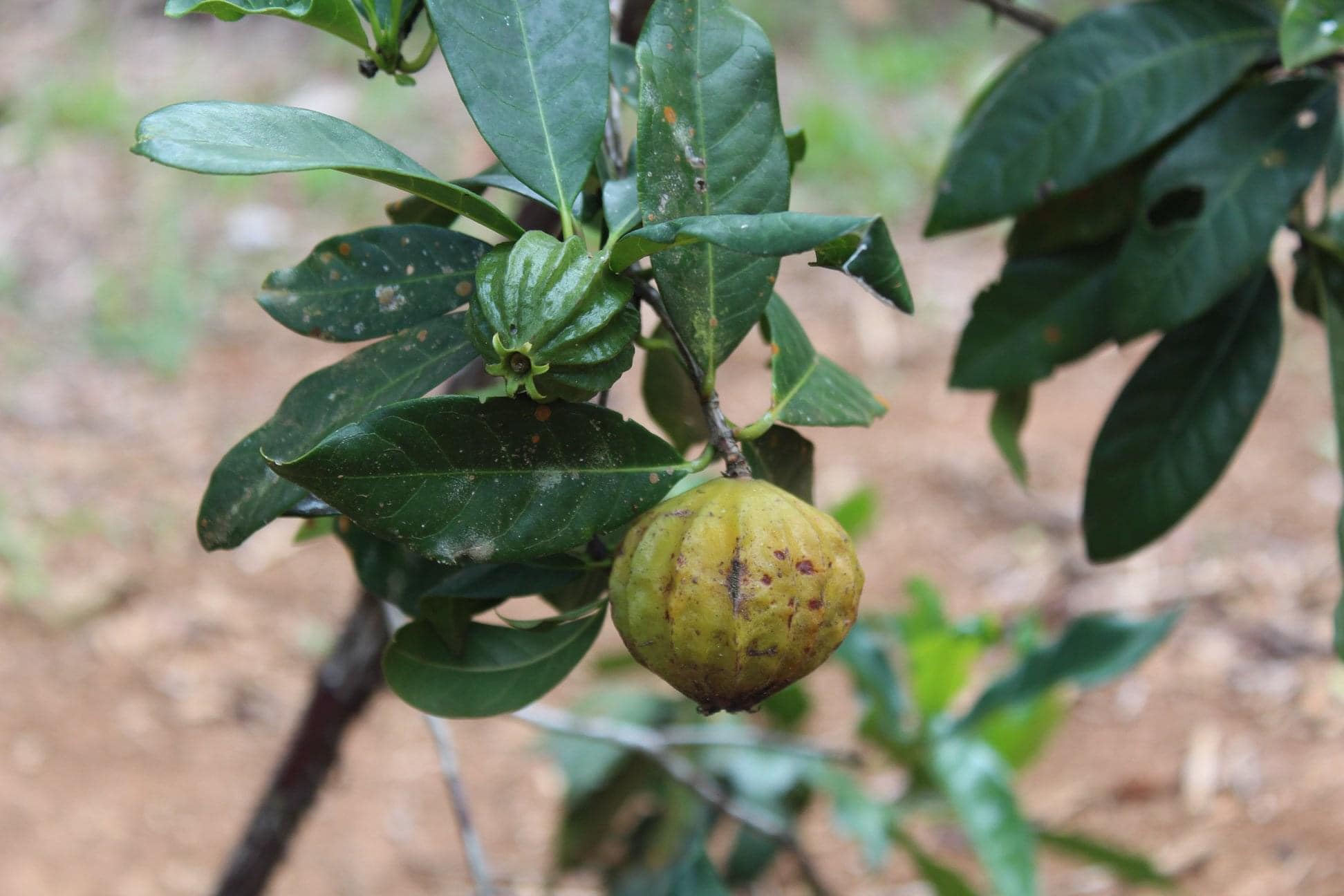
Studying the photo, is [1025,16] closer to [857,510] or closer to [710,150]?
[710,150]

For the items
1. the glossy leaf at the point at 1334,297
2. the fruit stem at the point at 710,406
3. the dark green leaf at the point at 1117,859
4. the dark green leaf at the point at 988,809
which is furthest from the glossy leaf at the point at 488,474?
the dark green leaf at the point at 1117,859

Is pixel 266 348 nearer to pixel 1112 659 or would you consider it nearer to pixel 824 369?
pixel 1112 659

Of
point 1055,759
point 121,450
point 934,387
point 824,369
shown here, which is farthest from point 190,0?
point 934,387

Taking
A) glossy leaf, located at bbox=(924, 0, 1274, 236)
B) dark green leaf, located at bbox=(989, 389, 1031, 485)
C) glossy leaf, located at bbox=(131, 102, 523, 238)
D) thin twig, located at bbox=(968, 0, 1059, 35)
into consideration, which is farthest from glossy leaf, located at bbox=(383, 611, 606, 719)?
thin twig, located at bbox=(968, 0, 1059, 35)

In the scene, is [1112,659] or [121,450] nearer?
[1112,659]

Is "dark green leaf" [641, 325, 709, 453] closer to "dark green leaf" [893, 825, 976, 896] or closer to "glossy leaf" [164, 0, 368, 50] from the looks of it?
"glossy leaf" [164, 0, 368, 50]

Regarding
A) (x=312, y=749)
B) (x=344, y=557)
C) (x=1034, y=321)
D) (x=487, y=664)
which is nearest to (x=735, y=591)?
(x=487, y=664)

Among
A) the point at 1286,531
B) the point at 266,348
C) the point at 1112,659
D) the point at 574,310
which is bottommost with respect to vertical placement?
the point at 266,348
